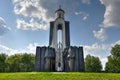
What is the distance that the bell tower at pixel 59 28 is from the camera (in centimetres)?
4503

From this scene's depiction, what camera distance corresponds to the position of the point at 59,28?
1908 inches

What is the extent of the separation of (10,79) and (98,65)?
59050 mm

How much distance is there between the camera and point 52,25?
156 ft

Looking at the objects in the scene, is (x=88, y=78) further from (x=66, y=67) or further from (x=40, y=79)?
(x=66, y=67)

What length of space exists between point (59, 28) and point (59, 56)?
7755 mm

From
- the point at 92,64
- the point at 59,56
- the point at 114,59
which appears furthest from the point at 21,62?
the point at 59,56

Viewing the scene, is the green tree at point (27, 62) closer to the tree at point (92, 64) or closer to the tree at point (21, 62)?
the tree at point (21, 62)

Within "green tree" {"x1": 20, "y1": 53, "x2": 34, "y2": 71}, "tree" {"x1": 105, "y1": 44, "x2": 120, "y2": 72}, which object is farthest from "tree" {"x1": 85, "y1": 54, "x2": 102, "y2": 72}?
"green tree" {"x1": 20, "y1": 53, "x2": 34, "y2": 71}

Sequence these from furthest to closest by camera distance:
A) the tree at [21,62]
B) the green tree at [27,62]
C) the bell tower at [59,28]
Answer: the green tree at [27,62]
the tree at [21,62]
the bell tower at [59,28]

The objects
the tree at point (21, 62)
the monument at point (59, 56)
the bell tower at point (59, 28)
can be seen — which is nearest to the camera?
the monument at point (59, 56)

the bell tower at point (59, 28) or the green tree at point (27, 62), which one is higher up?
the bell tower at point (59, 28)

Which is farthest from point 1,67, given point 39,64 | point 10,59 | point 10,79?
point 10,79

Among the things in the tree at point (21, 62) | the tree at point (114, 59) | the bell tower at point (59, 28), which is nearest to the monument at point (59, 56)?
the bell tower at point (59, 28)

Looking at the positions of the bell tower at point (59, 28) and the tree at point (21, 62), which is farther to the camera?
the tree at point (21, 62)
